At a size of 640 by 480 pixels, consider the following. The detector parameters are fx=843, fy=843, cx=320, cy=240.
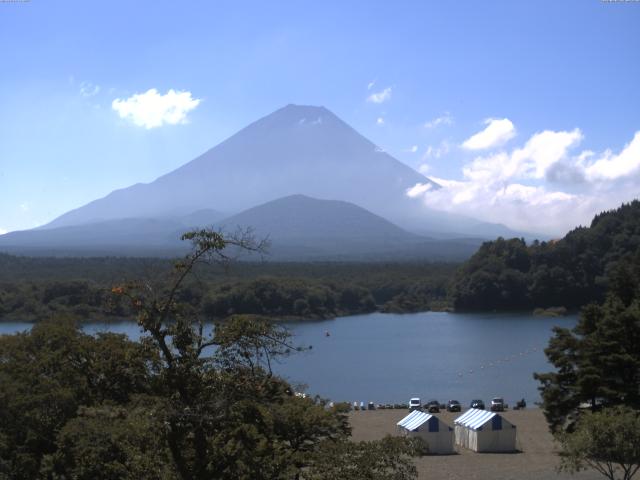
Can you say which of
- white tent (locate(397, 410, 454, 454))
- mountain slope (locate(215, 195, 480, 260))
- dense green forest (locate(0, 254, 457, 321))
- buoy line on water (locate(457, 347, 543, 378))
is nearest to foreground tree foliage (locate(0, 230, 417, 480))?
white tent (locate(397, 410, 454, 454))

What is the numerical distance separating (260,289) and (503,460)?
2657 cm

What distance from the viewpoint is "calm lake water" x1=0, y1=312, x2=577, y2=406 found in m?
21.1

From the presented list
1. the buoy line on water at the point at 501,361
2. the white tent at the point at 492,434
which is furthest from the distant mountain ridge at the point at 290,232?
the white tent at the point at 492,434

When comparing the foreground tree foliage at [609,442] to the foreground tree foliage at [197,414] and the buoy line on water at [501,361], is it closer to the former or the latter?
the foreground tree foliage at [197,414]

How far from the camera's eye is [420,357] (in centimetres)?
2683

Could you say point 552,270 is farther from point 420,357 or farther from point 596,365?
point 596,365

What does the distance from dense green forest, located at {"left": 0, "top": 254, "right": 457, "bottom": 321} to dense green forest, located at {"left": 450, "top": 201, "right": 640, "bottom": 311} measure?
2345 mm

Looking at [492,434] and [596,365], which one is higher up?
[596,365]

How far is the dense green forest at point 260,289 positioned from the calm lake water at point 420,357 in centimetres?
181

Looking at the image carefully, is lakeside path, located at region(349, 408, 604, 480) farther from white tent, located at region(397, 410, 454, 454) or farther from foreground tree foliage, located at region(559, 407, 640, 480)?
foreground tree foliage, located at region(559, 407, 640, 480)

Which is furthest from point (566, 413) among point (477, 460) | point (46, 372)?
point (46, 372)

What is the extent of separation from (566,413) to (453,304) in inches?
1232

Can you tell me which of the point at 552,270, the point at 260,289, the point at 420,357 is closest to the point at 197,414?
the point at 420,357

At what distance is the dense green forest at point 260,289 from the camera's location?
35062mm
